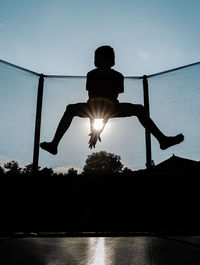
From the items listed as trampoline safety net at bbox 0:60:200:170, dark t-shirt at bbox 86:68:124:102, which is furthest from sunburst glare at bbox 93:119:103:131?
trampoline safety net at bbox 0:60:200:170

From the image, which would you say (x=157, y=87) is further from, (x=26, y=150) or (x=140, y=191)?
(x=26, y=150)

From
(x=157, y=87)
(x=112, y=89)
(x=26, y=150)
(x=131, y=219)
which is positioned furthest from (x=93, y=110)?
(x=131, y=219)

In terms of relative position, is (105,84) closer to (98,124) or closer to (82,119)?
(98,124)

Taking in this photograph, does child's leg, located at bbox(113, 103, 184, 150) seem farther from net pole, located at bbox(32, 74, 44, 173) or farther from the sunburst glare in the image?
net pole, located at bbox(32, 74, 44, 173)

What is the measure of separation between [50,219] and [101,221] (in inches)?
33.9

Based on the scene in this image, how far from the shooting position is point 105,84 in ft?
6.34

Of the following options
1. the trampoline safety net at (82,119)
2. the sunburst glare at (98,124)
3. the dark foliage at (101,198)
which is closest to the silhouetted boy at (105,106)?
the sunburst glare at (98,124)

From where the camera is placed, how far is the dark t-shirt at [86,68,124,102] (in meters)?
1.93

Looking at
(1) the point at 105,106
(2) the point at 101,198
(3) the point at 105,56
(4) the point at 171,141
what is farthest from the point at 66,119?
(2) the point at 101,198

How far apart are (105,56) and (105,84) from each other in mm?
205

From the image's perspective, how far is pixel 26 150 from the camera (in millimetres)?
3592

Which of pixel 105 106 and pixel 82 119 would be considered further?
pixel 82 119

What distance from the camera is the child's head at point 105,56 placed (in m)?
1.95

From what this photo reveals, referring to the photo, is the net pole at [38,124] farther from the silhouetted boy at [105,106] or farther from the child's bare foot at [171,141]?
the child's bare foot at [171,141]
